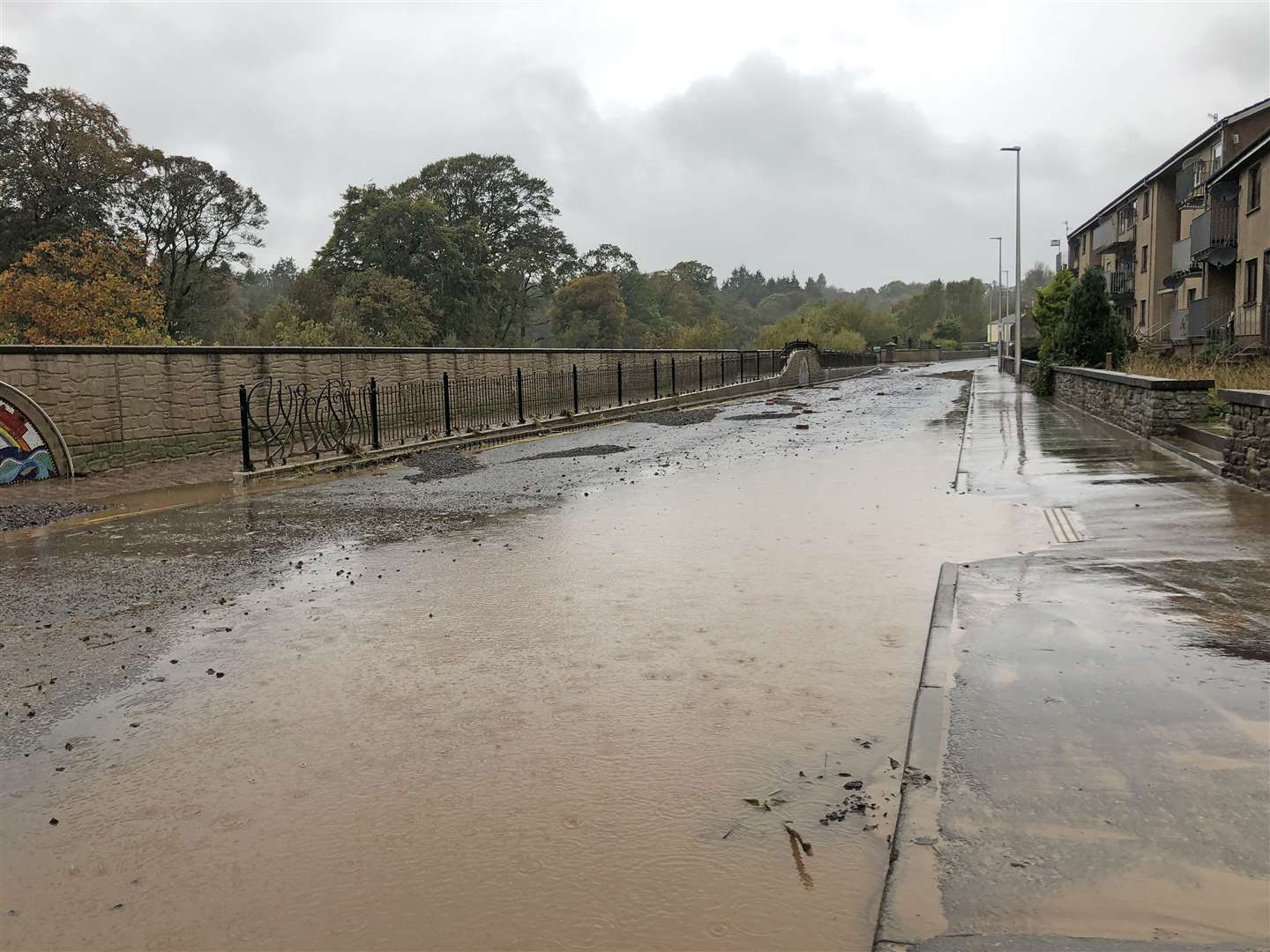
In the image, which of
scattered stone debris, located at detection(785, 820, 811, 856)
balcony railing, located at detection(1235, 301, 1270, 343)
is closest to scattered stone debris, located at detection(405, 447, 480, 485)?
scattered stone debris, located at detection(785, 820, 811, 856)

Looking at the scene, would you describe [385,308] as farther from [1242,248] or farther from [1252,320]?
[1252,320]

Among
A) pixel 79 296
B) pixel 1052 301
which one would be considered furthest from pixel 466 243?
pixel 1052 301

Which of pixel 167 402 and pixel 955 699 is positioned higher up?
pixel 167 402

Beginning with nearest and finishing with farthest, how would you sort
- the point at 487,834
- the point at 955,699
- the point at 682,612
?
the point at 487,834
the point at 955,699
the point at 682,612

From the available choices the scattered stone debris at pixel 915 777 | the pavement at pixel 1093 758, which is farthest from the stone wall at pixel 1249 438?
the scattered stone debris at pixel 915 777

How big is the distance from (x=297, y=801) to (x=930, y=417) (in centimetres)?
2437

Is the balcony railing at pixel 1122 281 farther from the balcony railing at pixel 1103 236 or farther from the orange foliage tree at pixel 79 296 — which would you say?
the orange foliage tree at pixel 79 296

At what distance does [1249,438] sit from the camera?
36.9 ft

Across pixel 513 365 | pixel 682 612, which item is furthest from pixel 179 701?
pixel 513 365

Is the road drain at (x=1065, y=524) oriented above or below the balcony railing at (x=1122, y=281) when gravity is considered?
below

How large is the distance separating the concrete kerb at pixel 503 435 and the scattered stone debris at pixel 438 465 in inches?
21.4

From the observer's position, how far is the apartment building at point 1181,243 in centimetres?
3366

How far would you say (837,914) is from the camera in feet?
10.2

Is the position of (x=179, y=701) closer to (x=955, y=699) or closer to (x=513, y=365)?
(x=955, y=699)
